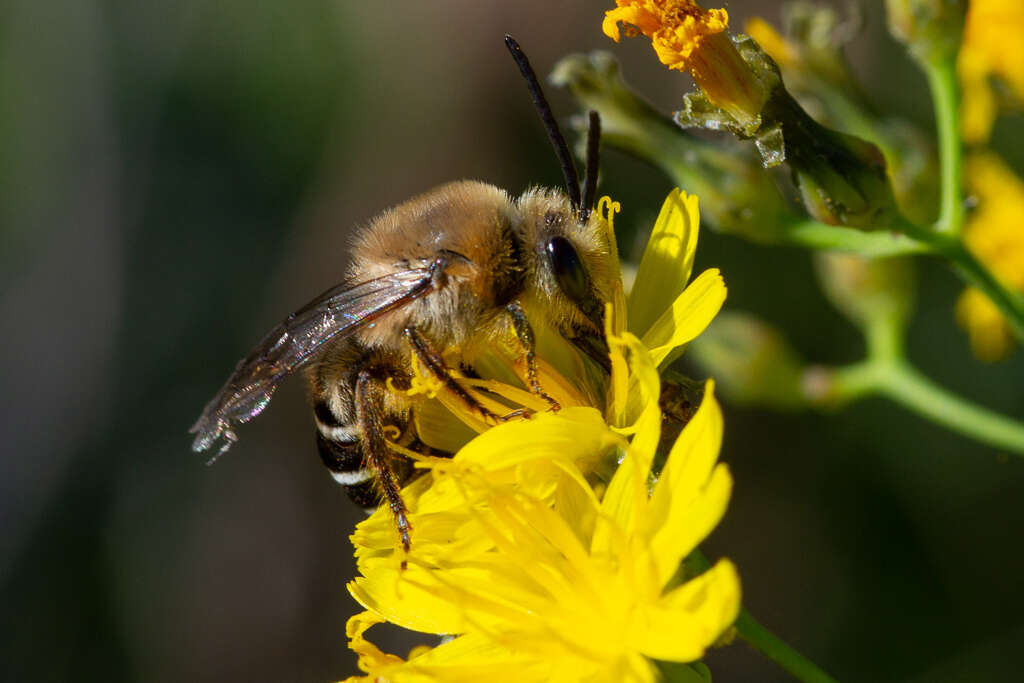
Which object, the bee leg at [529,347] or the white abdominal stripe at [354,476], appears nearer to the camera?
the bee leg at [529,347]

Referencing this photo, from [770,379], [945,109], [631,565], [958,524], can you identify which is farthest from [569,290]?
[958,524]

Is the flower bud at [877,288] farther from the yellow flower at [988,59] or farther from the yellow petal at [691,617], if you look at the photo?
the yellow petal at [691,617]

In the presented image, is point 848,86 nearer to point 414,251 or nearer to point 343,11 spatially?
point 414,251

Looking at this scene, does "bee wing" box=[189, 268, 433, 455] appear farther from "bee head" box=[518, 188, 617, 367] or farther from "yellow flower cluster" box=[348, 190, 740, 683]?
"yellow flower cluster" box=[348, 190, 740, 683]

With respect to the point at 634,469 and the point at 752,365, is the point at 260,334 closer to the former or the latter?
the point at 752,365

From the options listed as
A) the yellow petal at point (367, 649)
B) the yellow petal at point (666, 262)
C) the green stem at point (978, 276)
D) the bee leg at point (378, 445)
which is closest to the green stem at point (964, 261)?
the green stem at point (978, 276)
